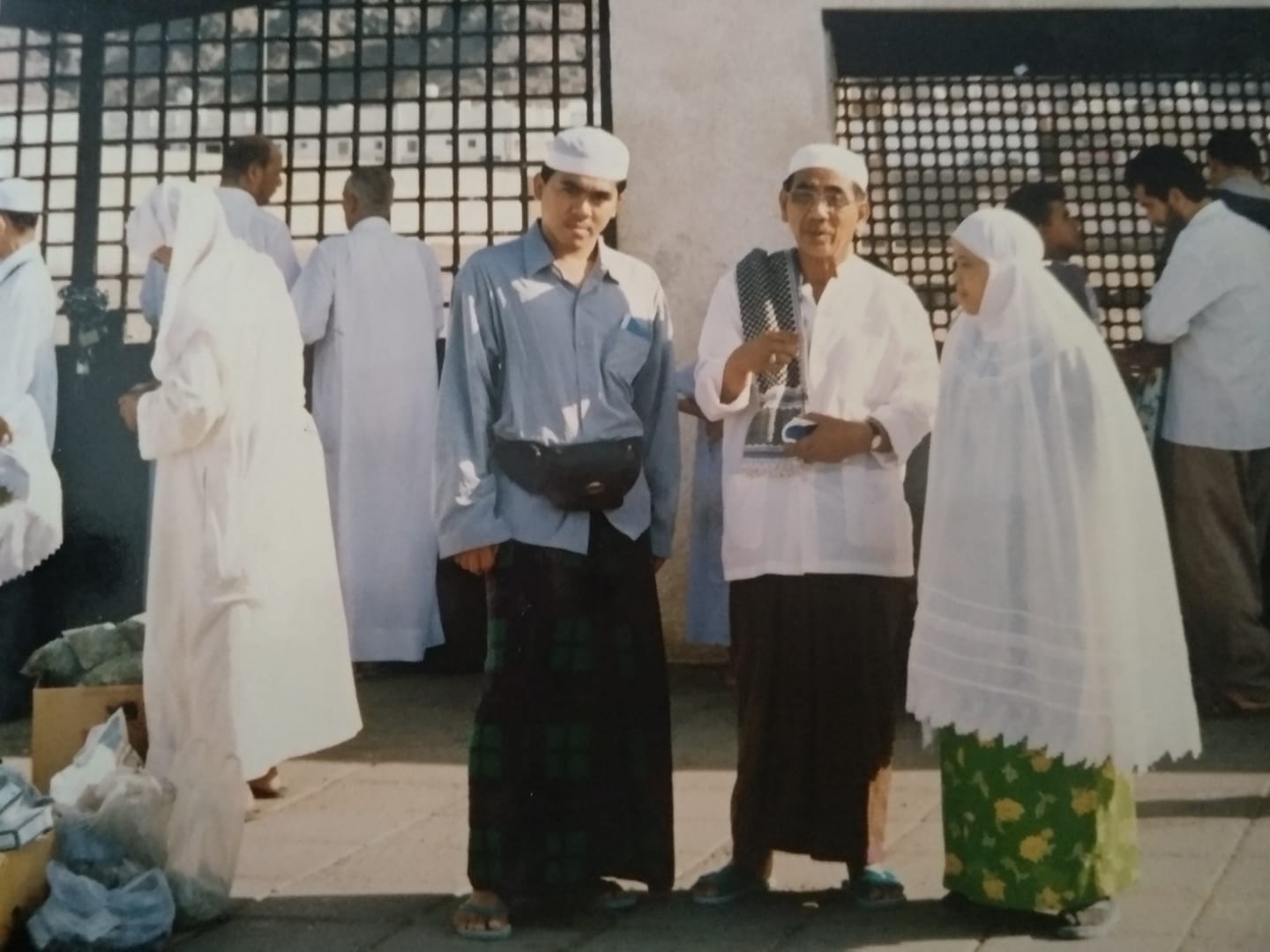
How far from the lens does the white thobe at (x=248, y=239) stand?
643 centimetres

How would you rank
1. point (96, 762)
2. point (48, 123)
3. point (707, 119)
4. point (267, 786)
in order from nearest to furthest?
point (96, 762)
point (267, 786)
point (707, 119)
point (48, 123)

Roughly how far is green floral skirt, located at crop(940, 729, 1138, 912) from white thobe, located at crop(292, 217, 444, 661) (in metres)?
3.72

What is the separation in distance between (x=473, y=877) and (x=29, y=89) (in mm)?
5398

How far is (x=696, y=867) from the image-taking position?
14.1ft

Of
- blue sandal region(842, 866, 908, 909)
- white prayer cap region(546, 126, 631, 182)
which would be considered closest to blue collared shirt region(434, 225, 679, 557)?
white prayer cap region(546, 126, 631, 182)

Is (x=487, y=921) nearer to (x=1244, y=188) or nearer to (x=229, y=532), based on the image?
(x=229, y=532)

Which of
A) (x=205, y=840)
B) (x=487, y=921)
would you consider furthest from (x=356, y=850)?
(x=487, y=921)

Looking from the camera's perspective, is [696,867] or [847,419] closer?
[847,419]

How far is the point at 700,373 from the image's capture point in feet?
13.0

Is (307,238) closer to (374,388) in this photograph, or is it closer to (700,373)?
(374,388)

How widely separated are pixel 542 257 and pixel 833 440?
826mm

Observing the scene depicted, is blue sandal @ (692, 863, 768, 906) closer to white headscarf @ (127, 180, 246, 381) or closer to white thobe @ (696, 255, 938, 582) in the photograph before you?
Result: white thobe @ (696, 255, 938, 582)

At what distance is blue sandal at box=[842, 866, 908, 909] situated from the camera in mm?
3809

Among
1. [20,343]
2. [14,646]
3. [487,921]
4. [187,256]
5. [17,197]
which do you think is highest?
[17,197]
